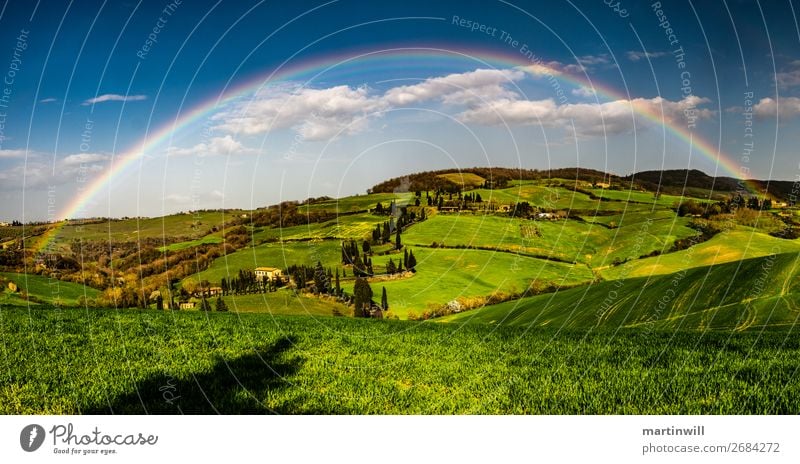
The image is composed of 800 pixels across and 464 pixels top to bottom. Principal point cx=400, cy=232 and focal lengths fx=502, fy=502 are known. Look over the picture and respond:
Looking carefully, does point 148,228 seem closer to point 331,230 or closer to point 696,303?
point 331,230

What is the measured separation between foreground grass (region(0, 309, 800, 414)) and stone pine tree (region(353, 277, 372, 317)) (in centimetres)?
1071

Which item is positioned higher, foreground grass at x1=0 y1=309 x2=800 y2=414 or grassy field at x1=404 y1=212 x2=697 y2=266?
grassy field at x1=404 y1=212 x2=697 y2=266

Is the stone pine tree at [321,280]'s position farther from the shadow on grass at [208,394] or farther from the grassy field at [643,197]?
the grassy field at [643,197]

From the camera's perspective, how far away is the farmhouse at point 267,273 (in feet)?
92.7

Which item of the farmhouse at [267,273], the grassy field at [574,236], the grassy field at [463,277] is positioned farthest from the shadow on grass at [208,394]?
the grassy field at [574,236]

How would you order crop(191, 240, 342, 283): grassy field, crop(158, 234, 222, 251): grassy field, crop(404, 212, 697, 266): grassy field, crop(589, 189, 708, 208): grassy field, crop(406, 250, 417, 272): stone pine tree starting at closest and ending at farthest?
crop(406, 250, 417, 272): stone pine tree, crop(191, 240, 342, 283): grassy field, crop(158, 234, 222, 251): grassy field, crop(404, 212, 697, 266): grassy field, crop(589, 189, 708, 208): grassy field

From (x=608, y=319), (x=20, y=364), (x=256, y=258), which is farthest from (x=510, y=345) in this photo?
(x=256, y=258)

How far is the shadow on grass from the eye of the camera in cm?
900

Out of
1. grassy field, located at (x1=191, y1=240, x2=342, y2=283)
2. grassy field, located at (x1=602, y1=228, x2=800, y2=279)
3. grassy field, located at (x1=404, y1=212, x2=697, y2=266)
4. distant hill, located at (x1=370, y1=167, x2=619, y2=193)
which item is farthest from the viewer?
grassy field, located at (x1=404, y1=212, x2=697, y2=266)

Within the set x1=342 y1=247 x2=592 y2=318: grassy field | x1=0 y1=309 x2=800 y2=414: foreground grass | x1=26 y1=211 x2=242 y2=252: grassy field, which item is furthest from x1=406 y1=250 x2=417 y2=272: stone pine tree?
x1=0 y1=309 x2=800 y2=414: foreground grass

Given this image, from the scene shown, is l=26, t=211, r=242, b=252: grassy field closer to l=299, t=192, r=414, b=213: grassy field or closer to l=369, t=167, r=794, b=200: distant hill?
l=299, t=192, r=414, b=213: grassy field

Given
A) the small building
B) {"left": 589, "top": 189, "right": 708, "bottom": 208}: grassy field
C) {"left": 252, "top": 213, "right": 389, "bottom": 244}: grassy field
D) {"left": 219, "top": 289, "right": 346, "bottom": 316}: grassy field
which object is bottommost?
{"left": 219, "top": 289, "right": 346, "bottom": 316}: grassy field

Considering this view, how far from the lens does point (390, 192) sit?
80.0ft

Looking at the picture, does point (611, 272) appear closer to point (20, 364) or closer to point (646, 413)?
point (646, 413)
